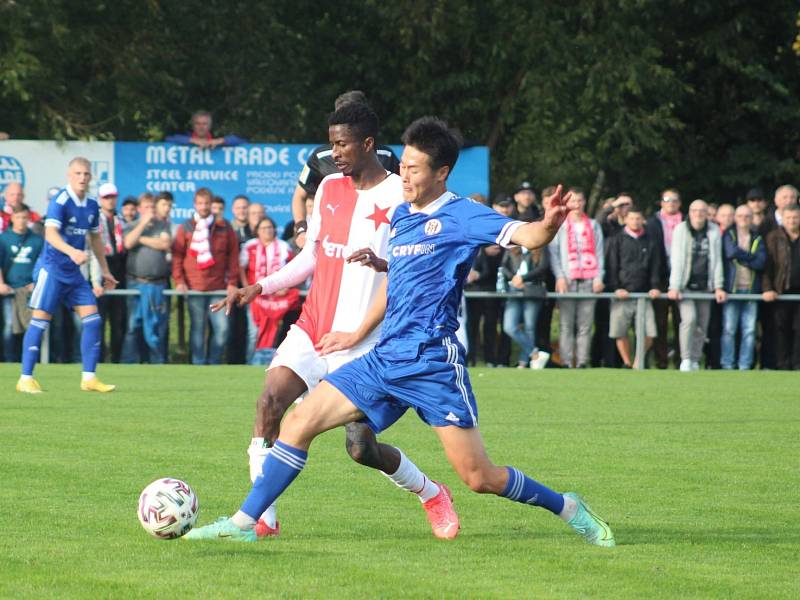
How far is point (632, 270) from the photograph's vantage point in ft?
64.6

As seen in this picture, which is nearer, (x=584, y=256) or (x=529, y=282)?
Answer: (x=529, y=282)

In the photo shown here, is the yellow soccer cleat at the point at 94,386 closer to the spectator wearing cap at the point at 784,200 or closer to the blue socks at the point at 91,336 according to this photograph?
the blue socks at the point at 91,336

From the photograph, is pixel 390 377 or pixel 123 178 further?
pixel 123 178

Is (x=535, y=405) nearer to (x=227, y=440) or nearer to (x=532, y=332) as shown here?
(x=227, y=440)

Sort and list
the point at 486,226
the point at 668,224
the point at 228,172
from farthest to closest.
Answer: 1. the point at 228,172
2. the point at 668,224
3. the point at 486,226

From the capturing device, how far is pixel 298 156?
74.6 feet

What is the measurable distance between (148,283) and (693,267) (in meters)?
6.80

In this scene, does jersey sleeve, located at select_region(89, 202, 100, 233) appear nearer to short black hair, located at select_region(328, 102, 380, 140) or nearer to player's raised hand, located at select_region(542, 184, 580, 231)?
short black hair, located at select_region(328, 102, 380, 140)

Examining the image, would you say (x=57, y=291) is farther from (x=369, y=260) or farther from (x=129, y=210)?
(x=369, y=260)

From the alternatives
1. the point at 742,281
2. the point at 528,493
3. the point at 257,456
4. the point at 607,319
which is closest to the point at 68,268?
the point at 257,456

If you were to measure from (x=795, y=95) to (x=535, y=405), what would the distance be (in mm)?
19252

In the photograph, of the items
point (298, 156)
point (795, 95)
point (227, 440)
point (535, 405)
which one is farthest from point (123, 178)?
point (795, 95)

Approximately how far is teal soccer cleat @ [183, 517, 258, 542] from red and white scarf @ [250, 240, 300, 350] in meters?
12.2

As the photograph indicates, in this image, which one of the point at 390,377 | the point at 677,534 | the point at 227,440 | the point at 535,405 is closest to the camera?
the point at 390,377
